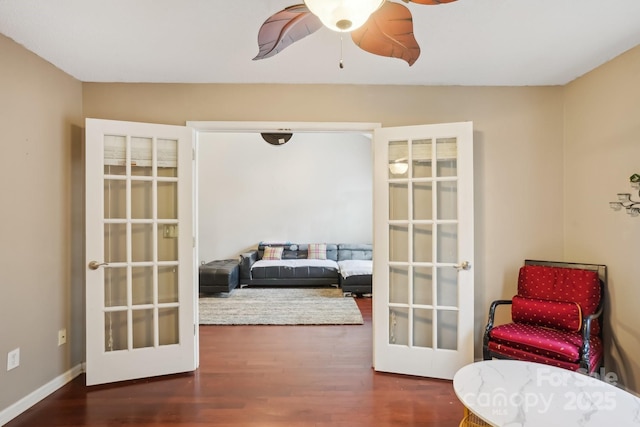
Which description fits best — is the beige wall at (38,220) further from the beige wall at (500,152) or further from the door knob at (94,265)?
the beige wall at (500,152)

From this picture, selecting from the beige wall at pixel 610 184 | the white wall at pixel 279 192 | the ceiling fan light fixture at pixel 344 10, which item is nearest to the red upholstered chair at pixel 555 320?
the beige wall at pixel 610 184

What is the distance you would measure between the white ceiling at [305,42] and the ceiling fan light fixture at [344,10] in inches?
30.7

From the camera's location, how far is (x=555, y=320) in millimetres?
2223

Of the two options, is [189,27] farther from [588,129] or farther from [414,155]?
[588,129]

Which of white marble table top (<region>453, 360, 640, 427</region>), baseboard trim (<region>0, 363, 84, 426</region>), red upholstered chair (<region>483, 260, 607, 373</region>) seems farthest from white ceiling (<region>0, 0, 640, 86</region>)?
baseboard trim (<region>0, 363, 84, 426</region>)

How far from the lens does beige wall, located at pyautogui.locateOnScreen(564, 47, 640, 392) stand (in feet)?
6.95

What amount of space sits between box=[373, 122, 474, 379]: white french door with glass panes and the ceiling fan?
3.78 feet

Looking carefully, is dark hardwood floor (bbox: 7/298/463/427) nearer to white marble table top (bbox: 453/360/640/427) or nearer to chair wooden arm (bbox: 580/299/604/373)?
white marble table top (bbox: 453/360/640/427)

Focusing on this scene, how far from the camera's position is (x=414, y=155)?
258 centimetres

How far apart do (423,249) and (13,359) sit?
9.81 feet

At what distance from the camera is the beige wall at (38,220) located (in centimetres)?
199

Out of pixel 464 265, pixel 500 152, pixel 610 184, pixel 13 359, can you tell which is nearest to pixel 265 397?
pixel 13 359

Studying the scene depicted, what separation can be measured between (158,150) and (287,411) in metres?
2.18

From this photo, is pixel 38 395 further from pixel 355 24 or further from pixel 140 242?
pixel 355 24
